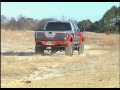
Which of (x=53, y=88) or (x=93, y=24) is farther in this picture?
(x=93, y=24)

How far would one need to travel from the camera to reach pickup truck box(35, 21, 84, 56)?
22375 mm

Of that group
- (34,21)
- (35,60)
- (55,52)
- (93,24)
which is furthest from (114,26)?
(35,60)

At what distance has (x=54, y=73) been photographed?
15.1 metres

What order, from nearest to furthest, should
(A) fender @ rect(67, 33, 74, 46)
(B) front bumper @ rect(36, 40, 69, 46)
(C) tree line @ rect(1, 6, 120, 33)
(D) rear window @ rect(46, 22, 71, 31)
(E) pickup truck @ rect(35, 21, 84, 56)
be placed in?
1. (E) pickup truck @ rect(35, 21, 84, 56)
2. (B) front bumper @ rect(36, 40, 69, 46)
3. (A) fender @ rect(67, 33, 74, 46)
4. (D) rear window @ rect(46, 22, 71, 31)
5. (C) tree line @ rect(1, 6, 120, 33)

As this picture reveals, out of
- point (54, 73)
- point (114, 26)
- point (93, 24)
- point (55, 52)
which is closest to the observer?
point (54, 73)

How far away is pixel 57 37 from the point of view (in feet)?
73.6

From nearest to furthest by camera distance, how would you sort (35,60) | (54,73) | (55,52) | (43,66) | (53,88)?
(53,88), (54,73), (43,66), (35,60), (55,52)

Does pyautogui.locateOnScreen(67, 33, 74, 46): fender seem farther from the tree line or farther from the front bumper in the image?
the tree line

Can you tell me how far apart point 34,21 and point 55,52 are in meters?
58.1

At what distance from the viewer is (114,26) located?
255 ft

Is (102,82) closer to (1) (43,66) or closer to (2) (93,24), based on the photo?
(1) (43,66)

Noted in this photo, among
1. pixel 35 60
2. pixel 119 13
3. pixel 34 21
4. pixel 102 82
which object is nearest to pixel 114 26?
pixel 119 13

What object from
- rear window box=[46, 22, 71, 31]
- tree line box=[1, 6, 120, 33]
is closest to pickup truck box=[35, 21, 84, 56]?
rear window box=[46, 22, 71, 31]

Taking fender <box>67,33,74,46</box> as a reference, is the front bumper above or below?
below
